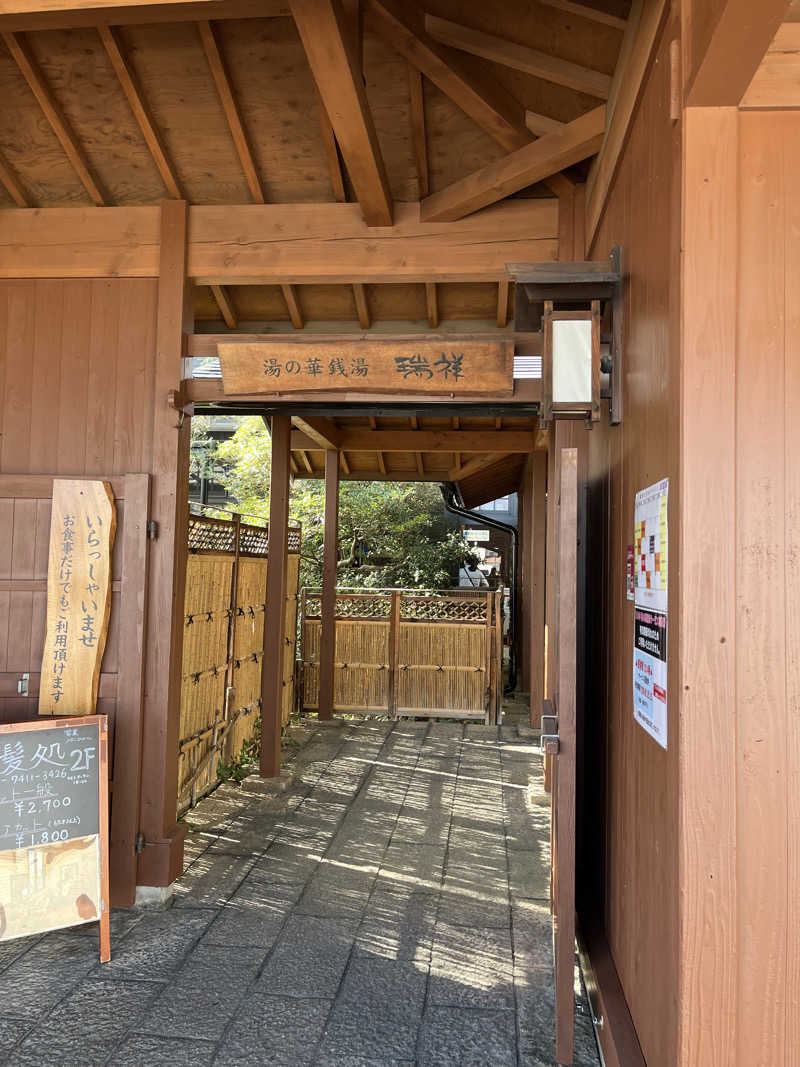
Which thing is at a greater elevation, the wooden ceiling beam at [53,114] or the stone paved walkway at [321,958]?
the wooden ceiling beam at [53,114]

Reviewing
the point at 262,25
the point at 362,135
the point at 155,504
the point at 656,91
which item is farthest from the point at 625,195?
the point at 155,504

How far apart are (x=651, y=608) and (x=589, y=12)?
7.94 ft

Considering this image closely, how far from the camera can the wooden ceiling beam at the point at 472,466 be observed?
30.5 feet

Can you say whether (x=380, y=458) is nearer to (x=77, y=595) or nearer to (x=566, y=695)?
(x=77, y=595)

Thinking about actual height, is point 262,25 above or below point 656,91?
above

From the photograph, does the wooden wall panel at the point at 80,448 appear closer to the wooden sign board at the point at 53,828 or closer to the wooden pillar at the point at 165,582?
the wooden pillar at the point at 165,582

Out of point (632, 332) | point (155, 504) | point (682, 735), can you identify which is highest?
point (632, 332)

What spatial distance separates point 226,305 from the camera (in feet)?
15.9

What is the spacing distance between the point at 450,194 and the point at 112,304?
74.9 inches

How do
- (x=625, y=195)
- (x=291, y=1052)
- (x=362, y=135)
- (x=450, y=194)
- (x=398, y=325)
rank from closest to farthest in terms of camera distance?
(x=291, y=1052)
(x=625, y=195)
(x=362, y=135)
(x=450, y=194)
(x=398, y=325)

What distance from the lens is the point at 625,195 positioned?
291cm

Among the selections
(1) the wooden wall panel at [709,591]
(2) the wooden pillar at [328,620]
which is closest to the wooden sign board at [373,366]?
(1) the wooden wall panel at [709,591]

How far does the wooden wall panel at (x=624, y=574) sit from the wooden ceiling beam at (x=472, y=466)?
5.95 m

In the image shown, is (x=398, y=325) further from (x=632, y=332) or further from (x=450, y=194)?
(x=632, y=332)
